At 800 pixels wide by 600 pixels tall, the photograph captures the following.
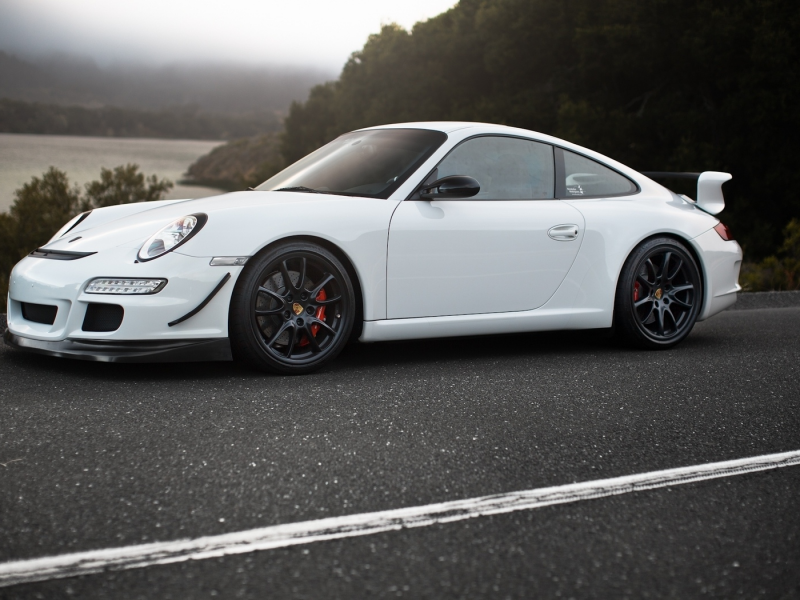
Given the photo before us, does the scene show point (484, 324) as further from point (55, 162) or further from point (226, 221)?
point (55, 162)

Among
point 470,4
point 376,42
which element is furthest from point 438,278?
point 376,42

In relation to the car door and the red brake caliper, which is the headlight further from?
the car door

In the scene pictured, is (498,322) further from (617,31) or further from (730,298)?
(617,31)

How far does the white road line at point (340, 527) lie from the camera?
2.32m

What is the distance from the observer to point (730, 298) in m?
6.12

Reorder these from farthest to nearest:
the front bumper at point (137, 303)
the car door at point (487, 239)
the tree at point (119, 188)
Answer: the tree at point (119, 188) → the car door at point (487, 239) → the front bumper at point (137, 303)

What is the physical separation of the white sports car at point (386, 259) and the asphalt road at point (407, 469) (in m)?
0.30

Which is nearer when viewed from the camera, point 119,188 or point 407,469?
point 407,469

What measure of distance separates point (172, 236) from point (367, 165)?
4.53 feet

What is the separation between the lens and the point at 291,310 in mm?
4566

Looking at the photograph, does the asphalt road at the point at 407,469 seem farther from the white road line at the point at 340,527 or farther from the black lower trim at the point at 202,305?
the black lower trim at the point at 202,305

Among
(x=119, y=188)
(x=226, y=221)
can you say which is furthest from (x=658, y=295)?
(x=119, y=188)

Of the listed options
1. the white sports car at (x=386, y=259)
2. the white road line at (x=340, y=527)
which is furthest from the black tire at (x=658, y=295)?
A: the white road line at (x=340, y=527)

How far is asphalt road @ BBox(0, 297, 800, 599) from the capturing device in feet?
7.66
